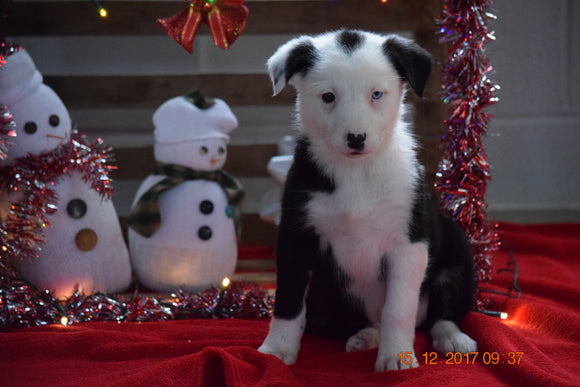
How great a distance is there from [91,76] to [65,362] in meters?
1.79

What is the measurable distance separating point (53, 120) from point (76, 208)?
13.0 inches

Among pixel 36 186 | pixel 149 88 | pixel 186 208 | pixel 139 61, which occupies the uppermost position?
pixel 139 61

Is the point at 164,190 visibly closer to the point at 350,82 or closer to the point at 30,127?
the point at 30,127

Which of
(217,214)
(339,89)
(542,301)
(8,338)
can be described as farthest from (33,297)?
(542,301)

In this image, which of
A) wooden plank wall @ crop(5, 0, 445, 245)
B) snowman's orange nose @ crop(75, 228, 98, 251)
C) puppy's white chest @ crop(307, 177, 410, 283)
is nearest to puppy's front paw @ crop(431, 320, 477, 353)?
puppy's white chest @ crop(307, 177, 410, 283)

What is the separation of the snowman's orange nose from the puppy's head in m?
1.02

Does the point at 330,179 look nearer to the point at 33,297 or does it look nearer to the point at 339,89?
the point at 339,89

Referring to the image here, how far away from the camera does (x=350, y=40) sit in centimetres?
153

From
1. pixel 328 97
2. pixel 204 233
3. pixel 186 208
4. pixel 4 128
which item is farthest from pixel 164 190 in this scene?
pixel 328 97

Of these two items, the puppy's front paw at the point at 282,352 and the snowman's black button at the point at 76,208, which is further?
the snowman's black button at the point at 76,208

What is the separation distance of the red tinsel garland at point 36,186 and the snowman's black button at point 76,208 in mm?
76

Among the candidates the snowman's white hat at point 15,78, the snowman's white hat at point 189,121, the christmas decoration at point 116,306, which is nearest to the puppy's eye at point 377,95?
the christmas decoration at point 116,306

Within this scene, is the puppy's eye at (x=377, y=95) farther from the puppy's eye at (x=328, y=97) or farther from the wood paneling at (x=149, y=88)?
the wood paneling at (x=149, y=88)

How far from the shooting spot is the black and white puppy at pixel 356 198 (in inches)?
56.2
